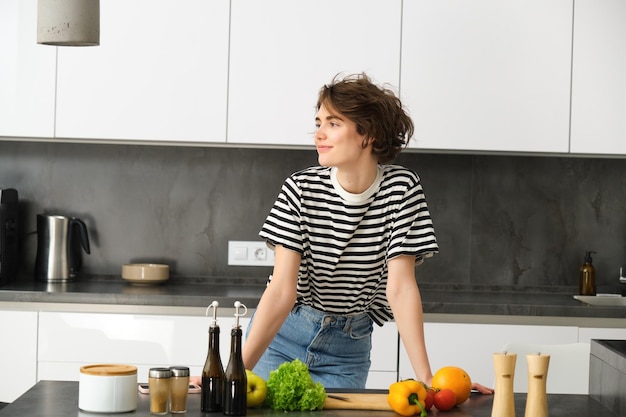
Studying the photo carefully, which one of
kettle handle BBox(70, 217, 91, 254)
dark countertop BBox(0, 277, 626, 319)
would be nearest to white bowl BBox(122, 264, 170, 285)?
dark countertop BBox(0, 277, 626, 319)

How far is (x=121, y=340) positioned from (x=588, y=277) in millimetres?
1916

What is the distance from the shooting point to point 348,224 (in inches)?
93.8

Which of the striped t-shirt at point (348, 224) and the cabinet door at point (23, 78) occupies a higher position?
the cabinet door at point (23, 78)

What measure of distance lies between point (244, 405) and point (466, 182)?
2386 millimetres

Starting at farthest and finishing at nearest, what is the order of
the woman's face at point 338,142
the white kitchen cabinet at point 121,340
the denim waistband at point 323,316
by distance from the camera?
the white kitchen cabinet at point 121,340 → the denim waistband at point 323,316 → the woman's face at point 338,142

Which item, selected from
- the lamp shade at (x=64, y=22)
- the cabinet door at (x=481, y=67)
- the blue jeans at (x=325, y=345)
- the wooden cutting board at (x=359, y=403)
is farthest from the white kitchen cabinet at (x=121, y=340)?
the lamp shade at (x=64, y=22)

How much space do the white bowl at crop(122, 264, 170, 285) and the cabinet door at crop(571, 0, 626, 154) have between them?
1729 millimetres

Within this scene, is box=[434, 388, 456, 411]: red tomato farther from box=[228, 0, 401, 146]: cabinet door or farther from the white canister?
box=[228, 0, 401, 146]: cabinet door

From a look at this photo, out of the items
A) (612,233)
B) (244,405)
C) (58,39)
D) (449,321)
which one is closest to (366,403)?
(244,405)

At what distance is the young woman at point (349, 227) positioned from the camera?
2326 millimetres

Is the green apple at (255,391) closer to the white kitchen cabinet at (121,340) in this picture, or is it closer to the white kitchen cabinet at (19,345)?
the white kitchen cabinet at (121,340)

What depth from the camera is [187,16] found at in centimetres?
361

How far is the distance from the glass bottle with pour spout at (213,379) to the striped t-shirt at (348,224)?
510 millimetres

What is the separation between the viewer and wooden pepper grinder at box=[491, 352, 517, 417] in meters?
1.77
